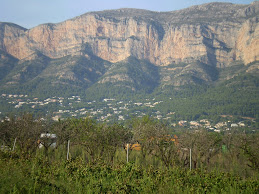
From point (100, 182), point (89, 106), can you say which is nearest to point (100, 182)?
point (100, 182)

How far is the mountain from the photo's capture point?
417 ft

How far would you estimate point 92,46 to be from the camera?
177m

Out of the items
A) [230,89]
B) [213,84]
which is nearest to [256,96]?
[230,89]

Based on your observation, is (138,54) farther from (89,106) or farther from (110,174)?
(110,174)

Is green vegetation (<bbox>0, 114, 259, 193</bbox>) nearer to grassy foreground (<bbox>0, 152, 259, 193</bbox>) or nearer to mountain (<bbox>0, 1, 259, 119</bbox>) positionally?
grassy foreground (<bbox>0, 152, 259, 193</bbox>)

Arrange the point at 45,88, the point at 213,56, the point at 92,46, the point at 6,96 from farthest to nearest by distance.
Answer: the point at 92,46 < the point at 213,56 < the point at 45,88 < the point at 6,96

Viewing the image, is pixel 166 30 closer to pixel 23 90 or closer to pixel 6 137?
pixel 23 90

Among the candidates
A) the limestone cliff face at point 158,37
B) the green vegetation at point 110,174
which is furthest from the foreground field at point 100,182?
the limestone cliff face at point 158,37

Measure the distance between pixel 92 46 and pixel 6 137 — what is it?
157m

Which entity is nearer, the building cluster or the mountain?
the building cluster

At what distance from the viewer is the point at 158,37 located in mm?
183375

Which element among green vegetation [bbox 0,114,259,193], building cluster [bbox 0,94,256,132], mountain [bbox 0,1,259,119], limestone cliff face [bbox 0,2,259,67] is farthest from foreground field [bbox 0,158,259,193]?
limestone cliff face [bbox 0,2,259,67]

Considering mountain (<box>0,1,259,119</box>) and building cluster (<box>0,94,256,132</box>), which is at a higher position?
mountain (<box>0,1,259,119</box>)

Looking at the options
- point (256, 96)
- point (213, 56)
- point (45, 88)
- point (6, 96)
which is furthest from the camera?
point (213, 56)
